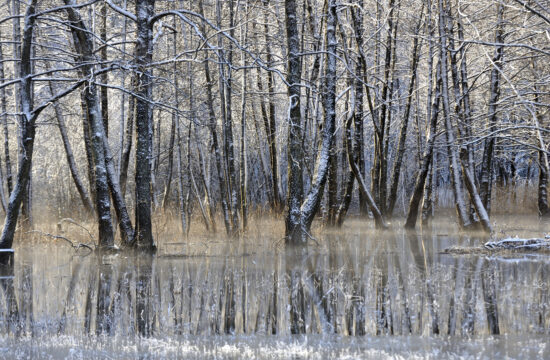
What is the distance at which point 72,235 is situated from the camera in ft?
55.1

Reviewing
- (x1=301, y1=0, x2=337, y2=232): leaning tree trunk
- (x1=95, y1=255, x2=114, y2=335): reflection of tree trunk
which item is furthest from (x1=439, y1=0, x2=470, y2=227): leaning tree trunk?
(x1=95, y1=255, x2=114, y2=335): reflection of tree trunk

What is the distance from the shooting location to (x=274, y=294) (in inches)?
363

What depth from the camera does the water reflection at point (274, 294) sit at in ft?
24.5

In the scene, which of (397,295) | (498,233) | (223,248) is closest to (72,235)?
(223,248)

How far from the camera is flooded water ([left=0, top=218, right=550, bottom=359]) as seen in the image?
680cm

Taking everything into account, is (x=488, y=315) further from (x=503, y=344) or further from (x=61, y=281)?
(x=61, y=281)

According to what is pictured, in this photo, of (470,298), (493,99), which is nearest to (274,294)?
(470,298)

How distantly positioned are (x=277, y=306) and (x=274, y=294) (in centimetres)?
74

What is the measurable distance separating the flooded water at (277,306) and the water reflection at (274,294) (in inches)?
0.8

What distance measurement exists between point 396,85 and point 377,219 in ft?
33.4

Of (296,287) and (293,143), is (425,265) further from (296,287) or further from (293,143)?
(293,143)

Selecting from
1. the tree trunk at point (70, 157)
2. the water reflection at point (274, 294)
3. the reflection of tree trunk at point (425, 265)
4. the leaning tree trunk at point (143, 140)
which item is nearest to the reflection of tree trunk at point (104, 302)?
the water reflection at point (274, 294)

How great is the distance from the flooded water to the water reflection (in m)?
0.02

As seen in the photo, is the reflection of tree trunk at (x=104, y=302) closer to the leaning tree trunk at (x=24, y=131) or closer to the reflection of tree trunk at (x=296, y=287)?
the leaning tree trunk at (x=24, y=131)
